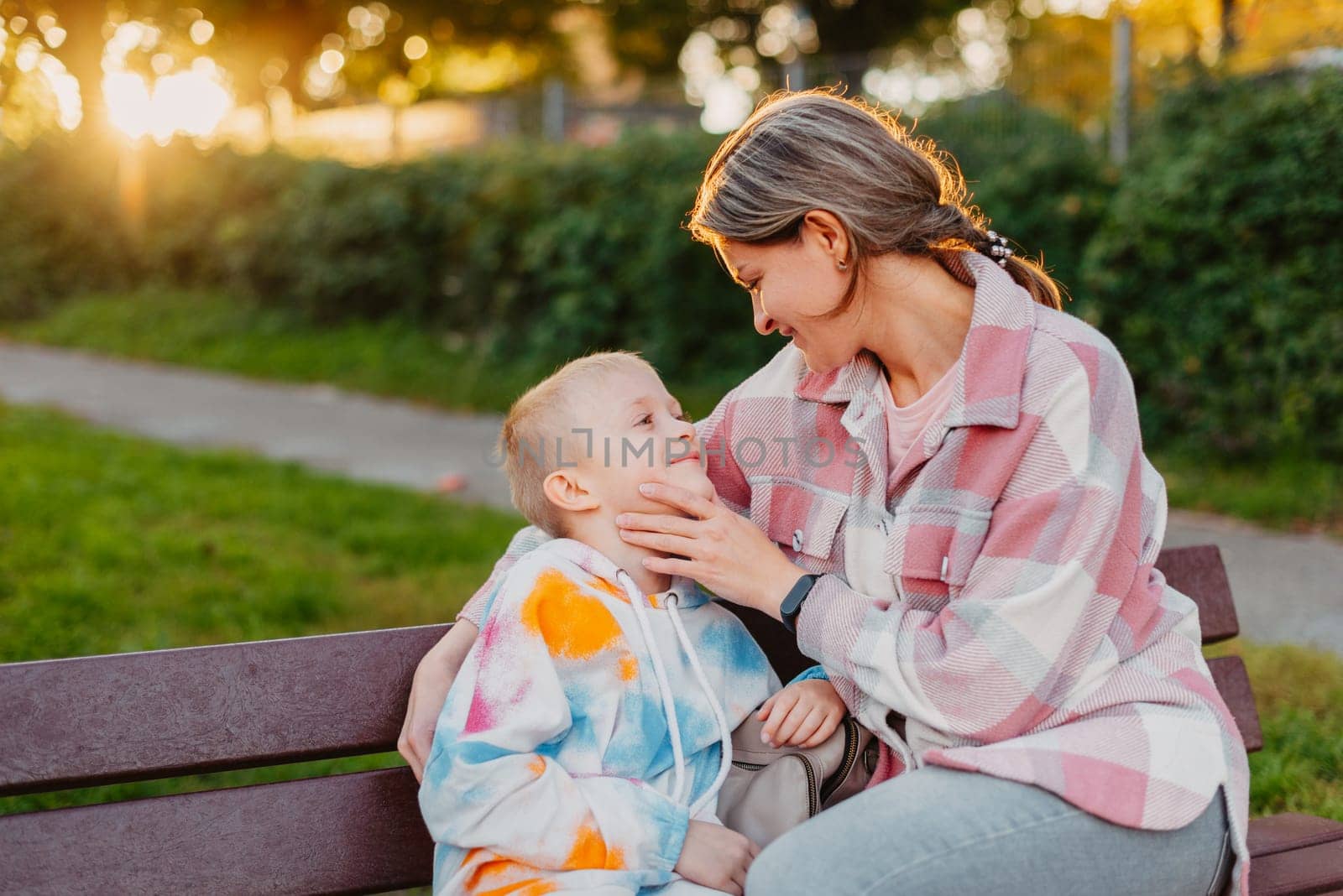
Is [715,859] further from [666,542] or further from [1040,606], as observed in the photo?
[1040,606]

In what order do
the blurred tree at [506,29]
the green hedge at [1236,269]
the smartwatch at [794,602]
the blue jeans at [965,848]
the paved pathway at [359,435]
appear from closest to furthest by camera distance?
the blue jeans at [965,848]
the smartwatch at [794,602]
the paved pathway at [359,435]
the green hedge at [1236,269]
the blurred tree at [506,29]

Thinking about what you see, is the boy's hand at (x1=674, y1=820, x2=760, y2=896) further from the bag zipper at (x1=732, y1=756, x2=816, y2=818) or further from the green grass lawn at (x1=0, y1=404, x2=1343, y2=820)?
the green grass lawn at (x1=0, y1=404, x2=1343, y2=820)

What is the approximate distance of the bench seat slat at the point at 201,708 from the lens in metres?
2.04

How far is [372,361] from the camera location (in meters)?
10.7

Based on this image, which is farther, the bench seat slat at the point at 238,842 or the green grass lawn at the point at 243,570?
the green grass lawn at the point at 243,570

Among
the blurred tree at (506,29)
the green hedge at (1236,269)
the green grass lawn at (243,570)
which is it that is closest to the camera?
the green grass lawn at (243,570)

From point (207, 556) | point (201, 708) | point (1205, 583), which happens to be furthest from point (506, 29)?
point (201, 708)

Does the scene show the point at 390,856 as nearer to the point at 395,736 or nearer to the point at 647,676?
the point at 395,736

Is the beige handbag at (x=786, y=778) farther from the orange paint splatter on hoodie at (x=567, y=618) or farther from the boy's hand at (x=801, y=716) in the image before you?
the orange paint splatter on hoodie at (x=567, y=618)

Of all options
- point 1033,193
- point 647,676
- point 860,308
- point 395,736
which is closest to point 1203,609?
point 860,308

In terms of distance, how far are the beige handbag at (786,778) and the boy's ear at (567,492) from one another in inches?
19.3

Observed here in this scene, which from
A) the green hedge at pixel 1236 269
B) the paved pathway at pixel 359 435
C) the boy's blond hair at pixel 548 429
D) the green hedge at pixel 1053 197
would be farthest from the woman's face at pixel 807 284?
the green hedge at pixel 1053 197

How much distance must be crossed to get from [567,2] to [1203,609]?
25.8 metres

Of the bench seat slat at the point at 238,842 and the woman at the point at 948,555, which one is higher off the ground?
the woman at the point at 948,555
